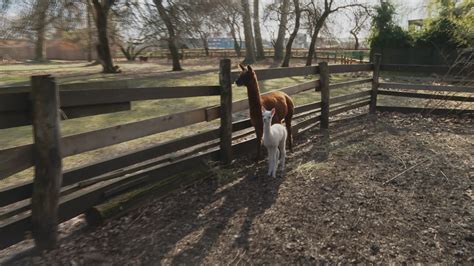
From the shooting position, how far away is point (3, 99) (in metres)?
2.77

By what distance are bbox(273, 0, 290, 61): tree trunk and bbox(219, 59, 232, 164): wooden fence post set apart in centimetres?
2236

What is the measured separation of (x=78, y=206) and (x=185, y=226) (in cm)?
100

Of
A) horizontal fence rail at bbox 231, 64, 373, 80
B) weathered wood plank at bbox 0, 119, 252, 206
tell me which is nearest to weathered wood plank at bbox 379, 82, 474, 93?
horizontal fence rail at bbox 231, 64, 373, 80

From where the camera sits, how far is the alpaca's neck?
4.85 meters

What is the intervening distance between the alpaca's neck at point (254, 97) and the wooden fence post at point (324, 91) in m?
2.70

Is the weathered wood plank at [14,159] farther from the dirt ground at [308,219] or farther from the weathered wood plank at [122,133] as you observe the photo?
the dirt ground at [308,219]

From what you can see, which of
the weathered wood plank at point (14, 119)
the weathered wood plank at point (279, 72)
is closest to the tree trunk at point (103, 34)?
the weathered wood plank at point (279, 72)

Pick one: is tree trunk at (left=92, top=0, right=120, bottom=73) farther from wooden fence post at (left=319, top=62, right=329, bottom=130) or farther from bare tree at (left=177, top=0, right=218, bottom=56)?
wooden fence post at (left=319, top=62, right=329, bottom=130)

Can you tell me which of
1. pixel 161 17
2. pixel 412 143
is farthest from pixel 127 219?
pixel 161 17

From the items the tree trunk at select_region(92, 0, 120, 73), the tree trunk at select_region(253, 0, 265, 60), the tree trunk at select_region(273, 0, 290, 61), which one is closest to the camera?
the tree trunk at select_region(92, 0, 120, 73)

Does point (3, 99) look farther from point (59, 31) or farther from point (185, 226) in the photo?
point (59, 31)

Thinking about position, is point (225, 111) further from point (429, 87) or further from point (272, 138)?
point (429, 87)

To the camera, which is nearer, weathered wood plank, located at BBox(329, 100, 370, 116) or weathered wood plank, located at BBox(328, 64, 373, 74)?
weathered wood plank, located at BBox(328, 64, 373, 74)

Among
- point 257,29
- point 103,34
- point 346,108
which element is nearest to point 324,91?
point 346,108
